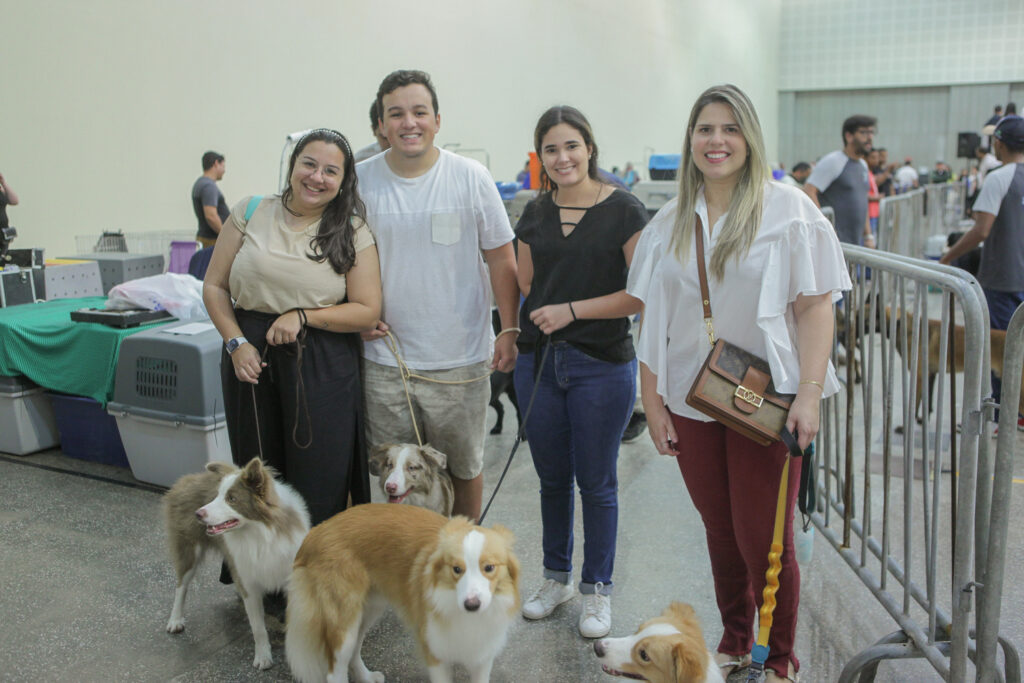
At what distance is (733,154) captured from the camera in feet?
6.12

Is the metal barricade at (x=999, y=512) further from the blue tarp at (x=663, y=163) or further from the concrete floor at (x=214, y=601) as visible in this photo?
the blue tarp at (x=663, y=163)

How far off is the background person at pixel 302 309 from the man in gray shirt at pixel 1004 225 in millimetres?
3837

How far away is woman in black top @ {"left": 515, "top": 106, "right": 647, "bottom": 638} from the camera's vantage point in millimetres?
2309

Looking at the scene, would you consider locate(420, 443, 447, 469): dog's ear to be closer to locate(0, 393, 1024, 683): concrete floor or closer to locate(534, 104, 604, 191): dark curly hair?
locate(0, 393, 1024, 683): concrete floor

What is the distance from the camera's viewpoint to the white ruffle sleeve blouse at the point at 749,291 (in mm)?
1794

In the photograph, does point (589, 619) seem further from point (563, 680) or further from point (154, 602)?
point (154, 602)

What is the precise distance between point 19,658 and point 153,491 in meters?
1.41

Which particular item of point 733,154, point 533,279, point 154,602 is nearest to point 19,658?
point 154,602

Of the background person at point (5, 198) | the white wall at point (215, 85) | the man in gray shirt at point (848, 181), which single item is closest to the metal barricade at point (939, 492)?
the man in gray shirt at point (848, 181)

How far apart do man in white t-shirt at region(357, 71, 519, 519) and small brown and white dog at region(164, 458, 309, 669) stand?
1.29 ft

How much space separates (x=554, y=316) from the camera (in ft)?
7.55

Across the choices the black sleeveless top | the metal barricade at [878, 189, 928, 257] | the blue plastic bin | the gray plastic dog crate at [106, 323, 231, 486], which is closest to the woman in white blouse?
the black sleeveless top

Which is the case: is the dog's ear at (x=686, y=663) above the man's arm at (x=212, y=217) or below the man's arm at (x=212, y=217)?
below

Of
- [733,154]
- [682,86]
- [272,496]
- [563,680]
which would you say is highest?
[682,86]
